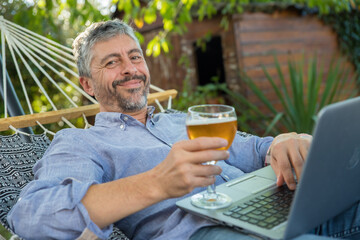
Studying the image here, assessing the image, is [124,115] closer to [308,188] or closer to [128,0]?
[308,188]

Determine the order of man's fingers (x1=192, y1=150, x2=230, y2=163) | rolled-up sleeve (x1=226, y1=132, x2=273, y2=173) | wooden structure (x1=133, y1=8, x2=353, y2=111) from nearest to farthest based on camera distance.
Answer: man's fingers (x1=192, y1=150, x2=230, y2=163)
rolled-up sleeve (x1=226, y1=132, x2=273, y2=173)
wooden structure (x1=133, y1=8, x2=353, y2=111)

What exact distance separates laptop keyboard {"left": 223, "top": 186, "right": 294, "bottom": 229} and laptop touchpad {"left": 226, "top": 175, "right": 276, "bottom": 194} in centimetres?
4

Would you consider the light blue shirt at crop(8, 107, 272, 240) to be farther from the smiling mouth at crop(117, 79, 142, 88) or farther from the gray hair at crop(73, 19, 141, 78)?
the gray hair at crop(73, 19, 141, 78)

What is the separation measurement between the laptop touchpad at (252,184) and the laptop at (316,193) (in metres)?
0.02

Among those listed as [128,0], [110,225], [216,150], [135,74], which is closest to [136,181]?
[110,225]

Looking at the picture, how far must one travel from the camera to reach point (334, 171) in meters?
0.89

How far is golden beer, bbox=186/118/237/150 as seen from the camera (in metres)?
0.92

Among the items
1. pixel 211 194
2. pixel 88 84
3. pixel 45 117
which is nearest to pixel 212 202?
pixel 211 194

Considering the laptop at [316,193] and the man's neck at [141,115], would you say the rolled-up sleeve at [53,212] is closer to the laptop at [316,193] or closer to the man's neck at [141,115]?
the laptop at [316,193]

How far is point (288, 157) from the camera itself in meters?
1.28

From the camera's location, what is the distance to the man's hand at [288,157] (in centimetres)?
123

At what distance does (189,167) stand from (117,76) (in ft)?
3.01

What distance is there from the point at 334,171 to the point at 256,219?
0.81 feet

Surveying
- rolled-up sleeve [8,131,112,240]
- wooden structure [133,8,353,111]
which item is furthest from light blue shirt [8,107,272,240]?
wooden structure [133,8,353,111]
